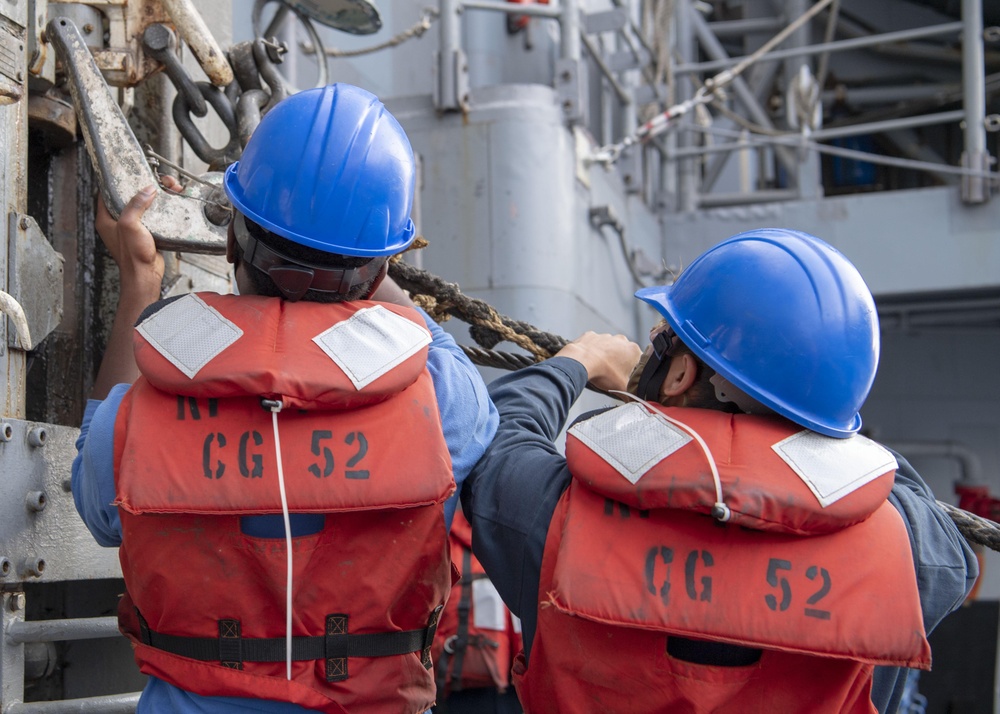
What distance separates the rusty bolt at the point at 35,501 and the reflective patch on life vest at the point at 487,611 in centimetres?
181

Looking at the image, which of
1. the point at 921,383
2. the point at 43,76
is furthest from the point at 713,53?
the point at 43,76

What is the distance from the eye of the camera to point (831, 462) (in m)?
1.55

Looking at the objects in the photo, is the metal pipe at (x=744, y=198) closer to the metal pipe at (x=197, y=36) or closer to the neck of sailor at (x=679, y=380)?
the metal pipe at (x=197, y=36)

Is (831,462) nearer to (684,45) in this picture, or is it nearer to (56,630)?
(56,630)

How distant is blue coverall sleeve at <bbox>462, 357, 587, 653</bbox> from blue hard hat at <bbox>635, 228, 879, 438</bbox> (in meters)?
0.32

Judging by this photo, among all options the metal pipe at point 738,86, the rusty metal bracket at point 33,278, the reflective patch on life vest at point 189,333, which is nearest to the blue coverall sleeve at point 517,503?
the reflective patch on life vest at point 189,333

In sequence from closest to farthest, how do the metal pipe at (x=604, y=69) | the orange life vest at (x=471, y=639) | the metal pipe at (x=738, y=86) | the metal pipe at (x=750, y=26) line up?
1. the orange life vest at (x=471, y=639)
2. the metal pipe at (x=604, y=69)
3. the metal pipe at (x=738, y=86)
4. the metal pipe at (x=750, y=26)

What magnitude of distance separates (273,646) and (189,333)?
53 cm

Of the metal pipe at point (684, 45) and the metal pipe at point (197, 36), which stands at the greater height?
the metal pipe at point (684, 45)

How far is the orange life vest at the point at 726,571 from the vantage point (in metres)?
1.49

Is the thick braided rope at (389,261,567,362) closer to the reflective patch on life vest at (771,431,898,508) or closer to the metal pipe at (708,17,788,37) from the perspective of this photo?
the reflective patch on life vest at (771,431,898,508)

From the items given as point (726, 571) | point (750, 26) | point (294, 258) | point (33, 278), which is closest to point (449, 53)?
point (33, 278)

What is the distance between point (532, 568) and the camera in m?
1.68

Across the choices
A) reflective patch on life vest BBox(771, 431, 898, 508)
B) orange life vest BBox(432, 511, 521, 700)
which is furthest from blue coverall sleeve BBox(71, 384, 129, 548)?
orange life vest BBox(432, 511, 521, 700)
